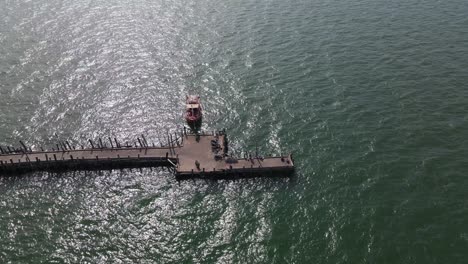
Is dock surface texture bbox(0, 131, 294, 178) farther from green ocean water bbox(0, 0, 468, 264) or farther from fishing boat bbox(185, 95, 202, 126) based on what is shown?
fishing boat bbox(185, 95, 202, 126)

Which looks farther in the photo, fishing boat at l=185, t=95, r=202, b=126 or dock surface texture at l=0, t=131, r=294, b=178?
fishing boat at l=185, t=95, r=202, b=126

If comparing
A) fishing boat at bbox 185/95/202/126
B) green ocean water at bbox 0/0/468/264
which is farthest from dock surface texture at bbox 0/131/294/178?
fishing boat at bbox 185/95/202/126

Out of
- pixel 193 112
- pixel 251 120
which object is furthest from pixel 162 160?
pixel 251 120

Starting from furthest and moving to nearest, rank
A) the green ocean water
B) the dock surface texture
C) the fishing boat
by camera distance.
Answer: the fishing boat < the dock surface texture < the green ocean water

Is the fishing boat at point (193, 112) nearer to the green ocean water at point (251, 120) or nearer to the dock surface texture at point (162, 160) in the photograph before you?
the green ocean water at point (251, 120)

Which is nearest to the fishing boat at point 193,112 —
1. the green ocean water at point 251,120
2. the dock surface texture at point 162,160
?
the green ocean water at point 251,120

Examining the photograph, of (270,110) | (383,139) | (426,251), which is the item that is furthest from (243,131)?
(426,251)
